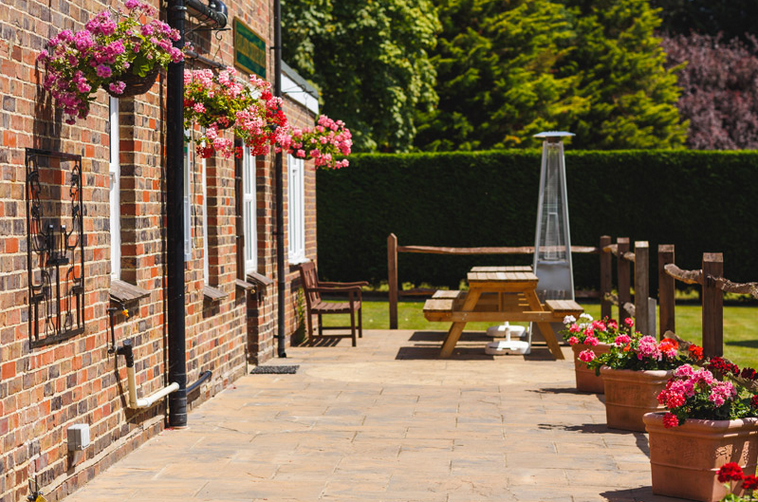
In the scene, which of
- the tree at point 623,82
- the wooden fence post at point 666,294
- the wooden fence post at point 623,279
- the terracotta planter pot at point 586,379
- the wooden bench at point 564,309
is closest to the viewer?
the wooden fence post at point 666,294

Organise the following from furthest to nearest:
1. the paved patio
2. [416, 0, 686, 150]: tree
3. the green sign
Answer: [416, 0, 686, 150]: tree < the green sign < the paved patio

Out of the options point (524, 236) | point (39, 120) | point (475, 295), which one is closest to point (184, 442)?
point (39, 120)

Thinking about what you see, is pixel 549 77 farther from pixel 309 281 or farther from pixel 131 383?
pixel 131 383

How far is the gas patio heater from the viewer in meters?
12.9

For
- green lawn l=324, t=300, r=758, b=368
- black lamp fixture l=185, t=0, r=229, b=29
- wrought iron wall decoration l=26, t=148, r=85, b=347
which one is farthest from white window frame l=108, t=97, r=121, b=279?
green lawn l=324, t=300, r=758, b=368

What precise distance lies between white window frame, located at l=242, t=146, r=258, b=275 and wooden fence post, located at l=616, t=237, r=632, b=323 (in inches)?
172

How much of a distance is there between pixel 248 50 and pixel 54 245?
520 cm

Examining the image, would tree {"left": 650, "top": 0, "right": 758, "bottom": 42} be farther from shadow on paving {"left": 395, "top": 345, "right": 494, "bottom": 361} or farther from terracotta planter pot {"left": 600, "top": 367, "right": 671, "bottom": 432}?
terracotta planter pot {"left": 600, "top": 367, "right": 671, "bottom": 432}

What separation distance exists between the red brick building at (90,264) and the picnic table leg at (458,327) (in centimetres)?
311

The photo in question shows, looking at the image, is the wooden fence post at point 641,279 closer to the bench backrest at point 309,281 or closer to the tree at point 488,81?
the bench backrest at point 309,281

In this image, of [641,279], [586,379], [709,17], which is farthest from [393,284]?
[709,17]

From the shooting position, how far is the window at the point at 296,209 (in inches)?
531

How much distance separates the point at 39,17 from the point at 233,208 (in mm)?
4589

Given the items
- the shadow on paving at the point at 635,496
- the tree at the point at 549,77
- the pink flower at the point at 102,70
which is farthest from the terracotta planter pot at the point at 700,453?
the tree at the point at 549,77
